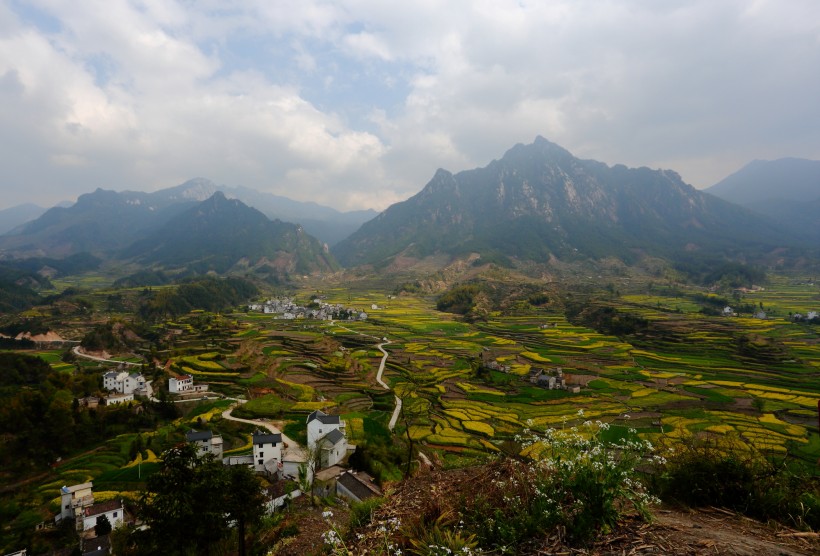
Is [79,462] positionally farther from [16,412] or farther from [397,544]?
[397,544]

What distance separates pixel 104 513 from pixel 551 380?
43637mm

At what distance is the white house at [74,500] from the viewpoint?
2425 centimetres

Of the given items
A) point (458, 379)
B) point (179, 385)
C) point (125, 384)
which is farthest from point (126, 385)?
point (458, 379)

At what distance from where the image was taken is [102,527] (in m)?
22.8

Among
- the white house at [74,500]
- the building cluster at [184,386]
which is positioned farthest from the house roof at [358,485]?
the building cluster at [184,386]

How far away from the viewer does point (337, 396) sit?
45469 mm

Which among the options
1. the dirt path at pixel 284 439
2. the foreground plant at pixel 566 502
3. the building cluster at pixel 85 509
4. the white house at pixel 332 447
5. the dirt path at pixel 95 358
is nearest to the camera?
the foreground plant at pixel 566 502

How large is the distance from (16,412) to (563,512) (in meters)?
48.6

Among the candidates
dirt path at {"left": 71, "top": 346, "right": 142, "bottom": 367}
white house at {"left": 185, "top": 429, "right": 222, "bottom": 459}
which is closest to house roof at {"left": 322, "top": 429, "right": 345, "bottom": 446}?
white house at {"left": 185, "top": 429, "right": 222, "bottom": 459}

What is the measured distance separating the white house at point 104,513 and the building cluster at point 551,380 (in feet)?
139

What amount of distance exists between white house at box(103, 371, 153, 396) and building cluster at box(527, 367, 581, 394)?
49039mm

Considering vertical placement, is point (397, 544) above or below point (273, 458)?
above

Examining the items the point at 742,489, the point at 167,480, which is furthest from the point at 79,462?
the point at 742,489

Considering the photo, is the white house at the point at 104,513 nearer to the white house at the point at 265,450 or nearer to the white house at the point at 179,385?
the white house at the point at 265,450
